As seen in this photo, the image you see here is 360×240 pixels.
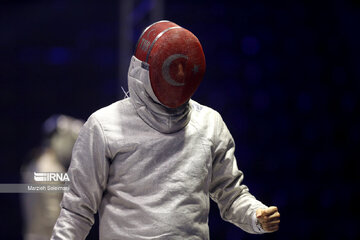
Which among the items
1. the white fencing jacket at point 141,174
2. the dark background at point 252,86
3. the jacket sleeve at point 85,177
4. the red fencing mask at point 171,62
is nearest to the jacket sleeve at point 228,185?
the white fencing jacket at point 141,174

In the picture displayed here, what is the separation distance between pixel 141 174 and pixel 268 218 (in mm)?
423

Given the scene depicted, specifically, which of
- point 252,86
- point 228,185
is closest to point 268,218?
point 228,185

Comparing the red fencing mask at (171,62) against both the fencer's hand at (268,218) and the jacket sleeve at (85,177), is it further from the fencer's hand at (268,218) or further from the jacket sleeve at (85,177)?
the fencer's hand at (268,218)

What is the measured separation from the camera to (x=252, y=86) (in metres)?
2.98

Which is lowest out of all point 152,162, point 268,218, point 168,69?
point 268,218

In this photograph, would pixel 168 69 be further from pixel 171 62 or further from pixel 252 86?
pixel 252 86

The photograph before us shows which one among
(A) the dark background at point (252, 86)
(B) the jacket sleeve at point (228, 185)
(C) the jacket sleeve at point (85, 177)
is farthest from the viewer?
(A) the dark background at point (252, 86)

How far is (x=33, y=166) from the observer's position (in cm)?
277

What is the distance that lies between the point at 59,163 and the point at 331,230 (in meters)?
1.38

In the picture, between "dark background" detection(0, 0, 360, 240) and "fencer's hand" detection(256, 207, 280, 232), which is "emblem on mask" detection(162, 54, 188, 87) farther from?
"dark background" detection(0, 0, 360, 240)

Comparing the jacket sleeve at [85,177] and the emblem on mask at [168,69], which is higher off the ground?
the emblem on mask at [168,69]

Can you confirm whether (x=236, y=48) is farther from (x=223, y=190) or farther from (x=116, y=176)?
(x=116, y=176)

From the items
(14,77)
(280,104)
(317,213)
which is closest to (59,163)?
(14,77)

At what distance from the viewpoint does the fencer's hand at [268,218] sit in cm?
197
